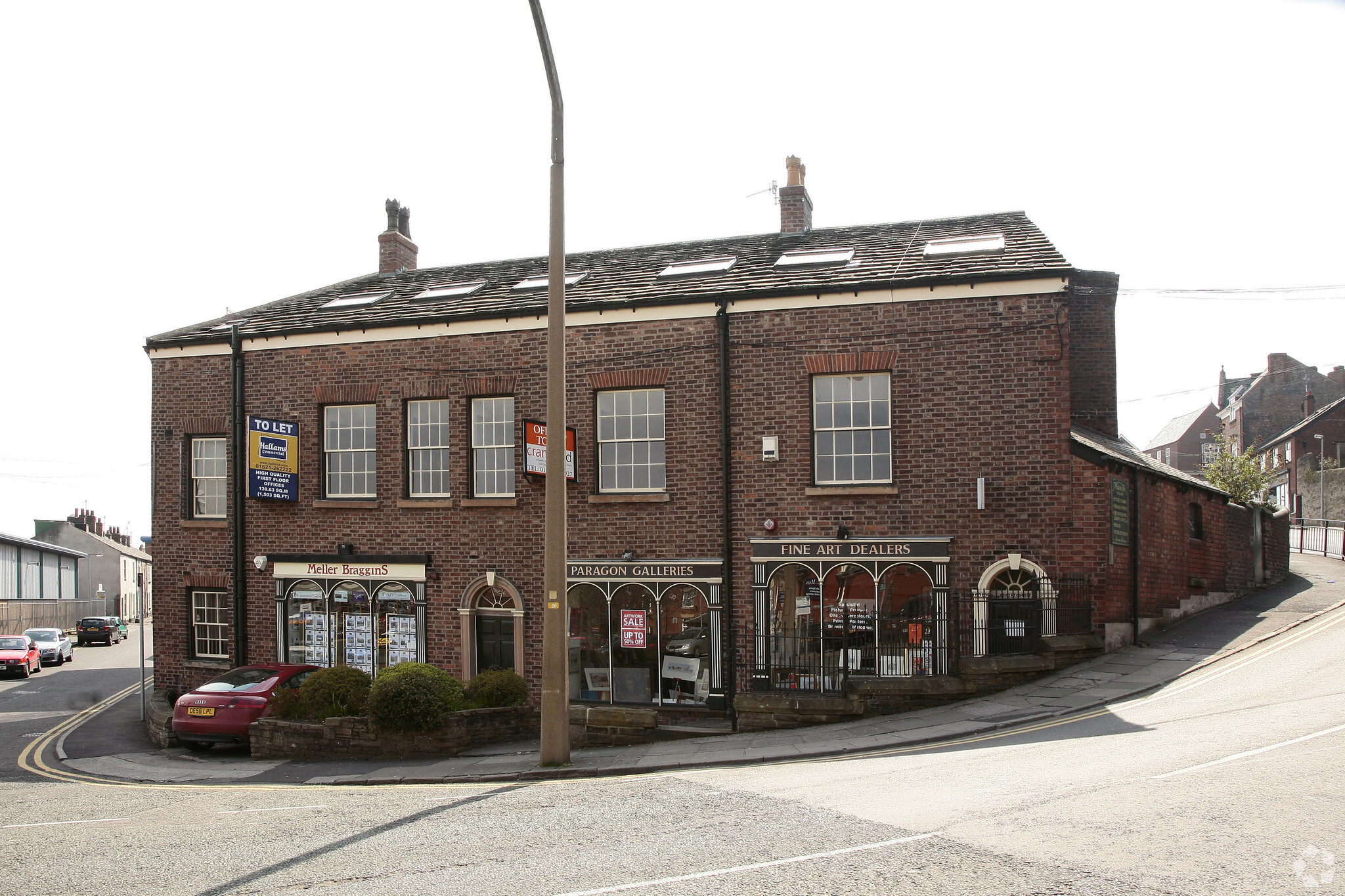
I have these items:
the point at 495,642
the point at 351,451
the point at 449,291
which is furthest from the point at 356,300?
the point at 495,642

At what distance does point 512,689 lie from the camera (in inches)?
593

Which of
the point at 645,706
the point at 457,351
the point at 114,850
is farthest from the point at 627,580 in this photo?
the point at 114,850

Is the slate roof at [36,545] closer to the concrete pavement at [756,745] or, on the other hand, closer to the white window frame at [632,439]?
the concrete pavement at [756,745]

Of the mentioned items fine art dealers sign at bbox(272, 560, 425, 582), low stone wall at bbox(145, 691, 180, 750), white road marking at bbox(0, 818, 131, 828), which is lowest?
low stone wall at bbox(145, 691, 180, 750)

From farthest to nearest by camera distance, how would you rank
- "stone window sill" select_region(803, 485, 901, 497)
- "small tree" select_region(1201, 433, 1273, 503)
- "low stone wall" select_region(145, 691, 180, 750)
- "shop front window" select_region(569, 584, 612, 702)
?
"small tree" select_region(1201, 433, 1273, 503)
"shop front window" select_region(569, 584, 612, 702)
"low stone wall" select_region(145, 691, 180, 750)
"stone window sill" select_region(803, 485, 901, 497)

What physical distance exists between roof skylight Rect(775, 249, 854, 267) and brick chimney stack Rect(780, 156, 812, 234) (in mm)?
2435

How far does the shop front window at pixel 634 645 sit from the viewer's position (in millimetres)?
16078

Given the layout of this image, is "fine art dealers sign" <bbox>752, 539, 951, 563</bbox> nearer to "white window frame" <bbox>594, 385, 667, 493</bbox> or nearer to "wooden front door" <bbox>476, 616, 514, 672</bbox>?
"white window frame" <bbox>594, 385, 667, 493</bbox>

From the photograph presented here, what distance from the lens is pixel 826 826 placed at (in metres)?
7.14

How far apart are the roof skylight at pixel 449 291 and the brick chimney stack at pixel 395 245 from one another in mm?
4087

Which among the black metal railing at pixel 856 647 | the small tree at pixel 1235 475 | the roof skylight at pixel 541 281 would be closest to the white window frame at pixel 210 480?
the roof skylight at pixel 541 281

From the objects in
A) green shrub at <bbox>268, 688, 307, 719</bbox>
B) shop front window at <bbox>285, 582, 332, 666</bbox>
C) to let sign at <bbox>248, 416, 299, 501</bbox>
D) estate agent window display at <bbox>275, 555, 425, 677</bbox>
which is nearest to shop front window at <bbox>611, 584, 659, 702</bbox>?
estate agent window display at <bbox>275, 555, 425, 677</bbox>

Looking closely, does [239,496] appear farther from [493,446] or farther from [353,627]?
[493,446]

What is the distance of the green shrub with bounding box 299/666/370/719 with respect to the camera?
14.5 meters
